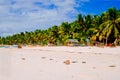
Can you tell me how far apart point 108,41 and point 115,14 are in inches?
215

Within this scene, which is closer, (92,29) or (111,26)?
(111,26)

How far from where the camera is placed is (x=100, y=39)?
1927 inches

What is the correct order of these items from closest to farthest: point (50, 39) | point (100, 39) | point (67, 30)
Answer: point (100, 39)
point (67, 30)
point (50, 39)

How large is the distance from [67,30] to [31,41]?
37.3 meters

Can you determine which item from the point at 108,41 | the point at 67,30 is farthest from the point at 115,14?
the point at 67,30

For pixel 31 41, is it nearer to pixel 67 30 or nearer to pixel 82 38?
pixel 67 30

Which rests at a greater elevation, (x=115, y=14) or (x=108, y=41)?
(x=115, y=14)
